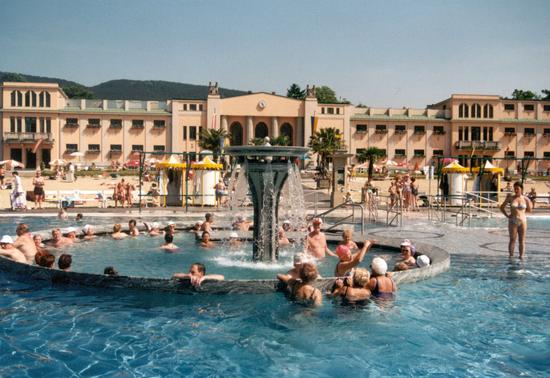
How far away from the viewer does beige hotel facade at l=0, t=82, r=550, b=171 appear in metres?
69.1

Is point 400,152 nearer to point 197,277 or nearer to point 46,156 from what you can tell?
point 46,156

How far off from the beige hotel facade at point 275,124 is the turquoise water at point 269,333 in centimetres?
6164

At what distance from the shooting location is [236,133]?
73.6 meters

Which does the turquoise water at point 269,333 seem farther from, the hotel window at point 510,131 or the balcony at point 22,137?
the hotel window at point 510,131

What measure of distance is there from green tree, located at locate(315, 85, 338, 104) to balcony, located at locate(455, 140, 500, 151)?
133 ft

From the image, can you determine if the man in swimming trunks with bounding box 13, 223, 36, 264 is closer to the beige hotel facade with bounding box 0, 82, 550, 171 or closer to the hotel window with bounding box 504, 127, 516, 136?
the beige hotel facade with bounding box 0, 82, 550, 171

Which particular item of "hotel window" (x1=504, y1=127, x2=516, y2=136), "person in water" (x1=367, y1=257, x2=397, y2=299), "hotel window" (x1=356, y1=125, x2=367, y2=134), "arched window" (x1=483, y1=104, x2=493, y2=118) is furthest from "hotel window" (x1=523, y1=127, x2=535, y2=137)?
"person in water" (x1=367, y1=257, x2=397, y2=299)

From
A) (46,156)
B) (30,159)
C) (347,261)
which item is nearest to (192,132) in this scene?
(46,156)

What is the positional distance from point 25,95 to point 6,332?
68.0 m

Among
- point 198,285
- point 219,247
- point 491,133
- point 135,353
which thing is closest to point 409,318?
point 198,285

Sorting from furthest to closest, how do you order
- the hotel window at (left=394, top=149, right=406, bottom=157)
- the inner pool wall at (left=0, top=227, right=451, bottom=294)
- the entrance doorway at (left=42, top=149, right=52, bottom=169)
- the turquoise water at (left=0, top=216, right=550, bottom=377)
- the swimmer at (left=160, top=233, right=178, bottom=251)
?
the hotel window at (left=394, top=149, right=406, bottom=157)
the entrance doorway at (left=42, top=149, right=52, bottom=169)
the swimmer at (left=160, top=233, right=178, bottom=251)
the inner pool wall at (left=0, top=227, right=451, bottom=294)
the turquoise water at (left=0, top=216, right=550, bottom=377)

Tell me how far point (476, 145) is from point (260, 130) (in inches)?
1100

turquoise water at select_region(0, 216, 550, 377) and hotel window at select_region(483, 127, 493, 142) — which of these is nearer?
turquoise water at select_region(0, 216, 550, 377)

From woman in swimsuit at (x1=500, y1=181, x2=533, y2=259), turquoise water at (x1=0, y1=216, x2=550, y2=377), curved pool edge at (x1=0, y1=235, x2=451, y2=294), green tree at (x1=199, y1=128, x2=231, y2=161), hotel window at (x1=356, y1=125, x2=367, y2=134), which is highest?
hotel window at (x1=356, y1=125, x2=367, y2=134)
